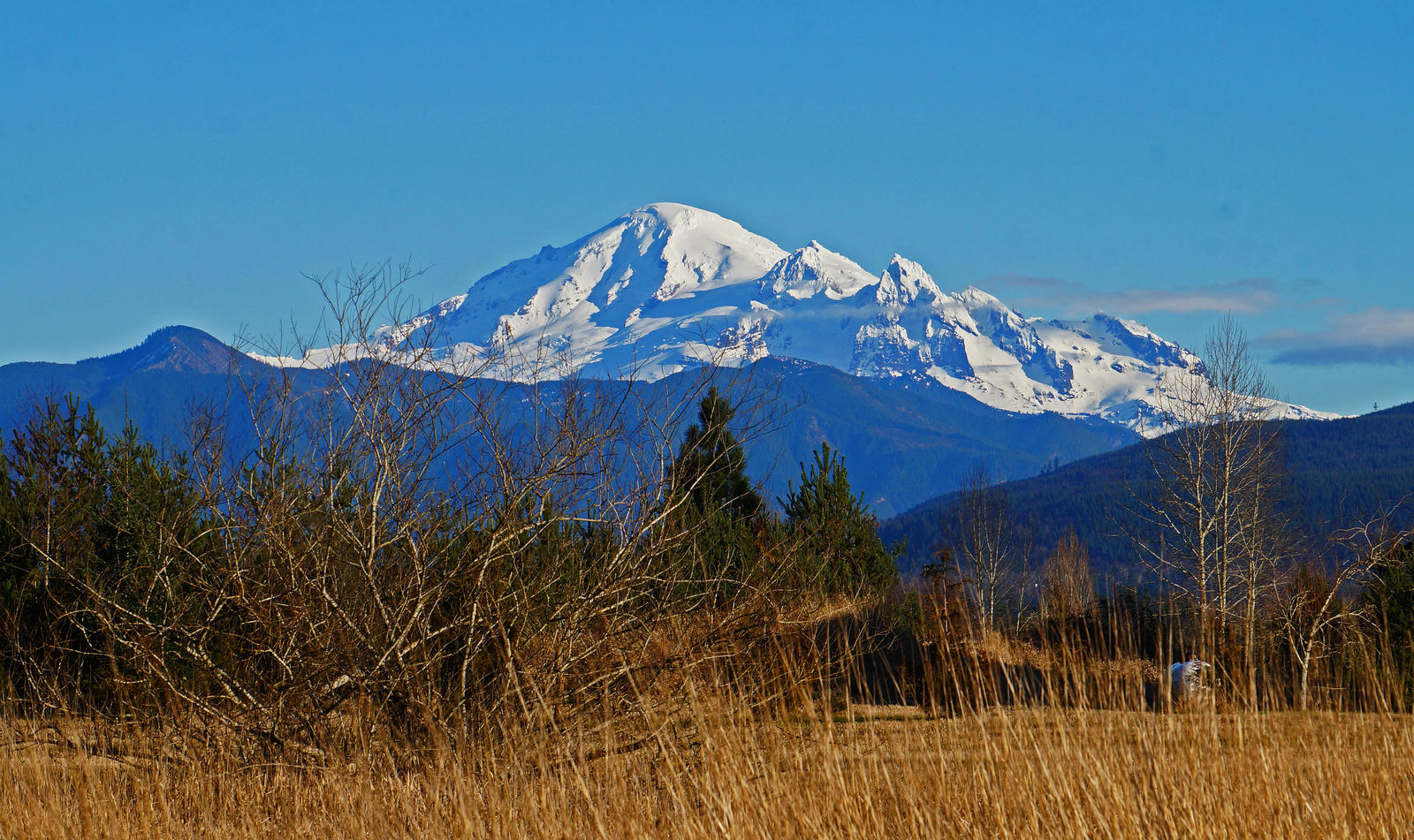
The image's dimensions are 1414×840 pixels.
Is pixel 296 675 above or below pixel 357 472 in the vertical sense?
below

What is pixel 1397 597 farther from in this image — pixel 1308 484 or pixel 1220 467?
pixel 1308 484

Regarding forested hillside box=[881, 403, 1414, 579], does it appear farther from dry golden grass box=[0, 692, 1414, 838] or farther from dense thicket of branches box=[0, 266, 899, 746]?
dry golden grass box=[0, 692, 1414, 838]

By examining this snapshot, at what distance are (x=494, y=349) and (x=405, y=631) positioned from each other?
227 cm

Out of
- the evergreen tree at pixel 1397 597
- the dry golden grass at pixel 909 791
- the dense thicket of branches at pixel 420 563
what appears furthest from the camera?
the evergreen tree at pixel 1397 597

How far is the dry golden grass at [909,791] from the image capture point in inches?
227

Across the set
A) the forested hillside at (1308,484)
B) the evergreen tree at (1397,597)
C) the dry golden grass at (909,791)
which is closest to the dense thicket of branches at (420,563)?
the dry golden grass at (909,791)

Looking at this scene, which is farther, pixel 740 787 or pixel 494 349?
pixel 494 349

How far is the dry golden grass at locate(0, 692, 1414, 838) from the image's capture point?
18.9 ft

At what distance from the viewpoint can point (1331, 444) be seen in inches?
6934

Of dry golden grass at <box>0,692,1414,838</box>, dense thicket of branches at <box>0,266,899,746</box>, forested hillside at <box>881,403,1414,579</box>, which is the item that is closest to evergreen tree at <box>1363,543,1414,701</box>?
dry golden grass at <box>0,692,1414,838</box>

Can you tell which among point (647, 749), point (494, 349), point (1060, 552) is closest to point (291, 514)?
point (494, 349)

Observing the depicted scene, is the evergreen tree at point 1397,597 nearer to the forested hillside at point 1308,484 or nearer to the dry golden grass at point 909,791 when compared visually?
the dry golden grass at point 909,791

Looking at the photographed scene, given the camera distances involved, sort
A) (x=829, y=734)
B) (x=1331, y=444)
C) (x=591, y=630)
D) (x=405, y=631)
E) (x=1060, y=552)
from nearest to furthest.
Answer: (x=829, y=734) → (x=405, y=631) → (x=591, y=630) → (x=1060, y=552) → (x=1331, y=444)

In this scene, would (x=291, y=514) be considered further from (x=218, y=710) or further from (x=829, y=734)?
(x=829, y=734)
